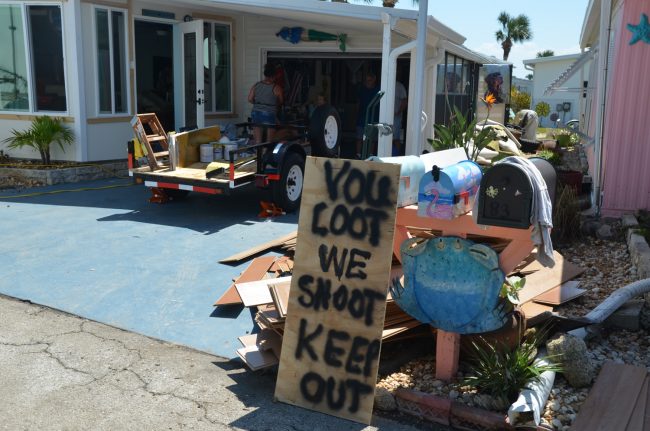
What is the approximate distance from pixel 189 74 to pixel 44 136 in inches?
121

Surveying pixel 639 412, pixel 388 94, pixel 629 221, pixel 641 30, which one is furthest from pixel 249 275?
pixel 641 30

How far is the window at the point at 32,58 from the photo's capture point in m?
11.4

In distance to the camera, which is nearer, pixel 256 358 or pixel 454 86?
pixel 256 358

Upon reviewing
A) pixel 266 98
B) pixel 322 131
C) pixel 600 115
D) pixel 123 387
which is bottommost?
pixel 123 387

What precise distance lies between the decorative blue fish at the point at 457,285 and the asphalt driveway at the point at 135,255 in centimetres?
164

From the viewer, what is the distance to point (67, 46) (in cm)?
1123

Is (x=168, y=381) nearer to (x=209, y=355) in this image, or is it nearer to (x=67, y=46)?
(x=209, y=355)

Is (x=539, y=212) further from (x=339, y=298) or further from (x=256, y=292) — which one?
(x=256, y=292)

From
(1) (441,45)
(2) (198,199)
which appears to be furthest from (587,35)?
(2) (198,199)

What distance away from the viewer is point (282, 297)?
4.78 meters

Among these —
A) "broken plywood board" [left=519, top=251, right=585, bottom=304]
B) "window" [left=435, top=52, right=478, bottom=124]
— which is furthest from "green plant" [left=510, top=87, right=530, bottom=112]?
"broken plywood board" [left=519, top=251, right=585, bottom=304]

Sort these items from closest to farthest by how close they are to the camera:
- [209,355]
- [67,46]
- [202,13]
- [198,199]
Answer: [209,355]
[198,199]
[67,46]
[202,13]

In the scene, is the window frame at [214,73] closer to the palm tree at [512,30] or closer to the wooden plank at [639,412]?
the wooden plank at [639,412]

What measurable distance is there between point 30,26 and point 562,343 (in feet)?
35.0
